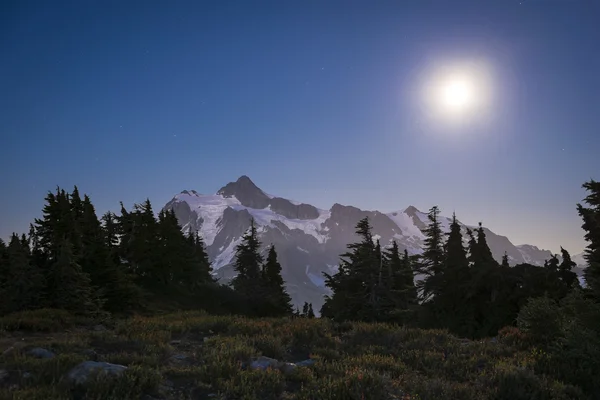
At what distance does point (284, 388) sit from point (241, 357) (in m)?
1.91

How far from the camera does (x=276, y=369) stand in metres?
7.54

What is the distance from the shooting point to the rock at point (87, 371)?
615 centimetres

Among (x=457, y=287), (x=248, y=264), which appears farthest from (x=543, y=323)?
(x=248, y=264)

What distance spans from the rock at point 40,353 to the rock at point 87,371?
6.11ft

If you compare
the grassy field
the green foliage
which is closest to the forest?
the green foliage

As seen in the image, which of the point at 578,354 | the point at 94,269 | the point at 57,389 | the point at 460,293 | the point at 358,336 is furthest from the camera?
the point at 94,269

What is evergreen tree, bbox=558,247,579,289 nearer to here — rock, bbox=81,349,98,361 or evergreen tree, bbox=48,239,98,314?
rock, bbox=81,349,98,361

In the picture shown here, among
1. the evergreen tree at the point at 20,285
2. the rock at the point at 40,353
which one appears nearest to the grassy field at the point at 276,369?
the rock at the point at 40,353

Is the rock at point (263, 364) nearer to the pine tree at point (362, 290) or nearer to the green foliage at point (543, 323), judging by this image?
the green foliage at point (543, 323)

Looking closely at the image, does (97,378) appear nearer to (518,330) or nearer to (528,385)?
(528,385)

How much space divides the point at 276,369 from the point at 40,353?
18.1ft

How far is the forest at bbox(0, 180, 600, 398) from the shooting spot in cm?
991

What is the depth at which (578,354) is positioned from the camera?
8.07 metres

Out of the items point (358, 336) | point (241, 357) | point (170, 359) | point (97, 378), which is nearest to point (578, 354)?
point (358, 336)
